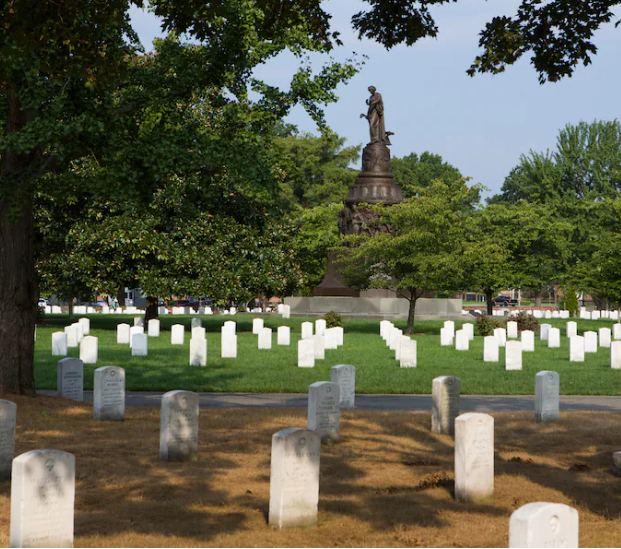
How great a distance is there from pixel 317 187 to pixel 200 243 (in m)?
39.3

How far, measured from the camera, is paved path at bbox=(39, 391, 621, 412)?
51.1 ft

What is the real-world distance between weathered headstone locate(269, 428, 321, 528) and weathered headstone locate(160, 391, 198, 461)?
9.64ft

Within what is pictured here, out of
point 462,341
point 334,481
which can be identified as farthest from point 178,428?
point 462,341

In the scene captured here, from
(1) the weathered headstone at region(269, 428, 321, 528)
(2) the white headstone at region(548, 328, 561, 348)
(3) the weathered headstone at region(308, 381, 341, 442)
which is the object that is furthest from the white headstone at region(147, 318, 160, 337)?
(1) the weathered headstone at region(269, 428, 321, 528)

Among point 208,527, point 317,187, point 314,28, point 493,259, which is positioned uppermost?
point 317,187

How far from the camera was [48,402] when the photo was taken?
572 inches

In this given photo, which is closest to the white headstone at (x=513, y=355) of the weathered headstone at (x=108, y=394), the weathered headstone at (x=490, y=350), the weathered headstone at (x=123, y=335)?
the weathered headstone at (x=490, y=350)

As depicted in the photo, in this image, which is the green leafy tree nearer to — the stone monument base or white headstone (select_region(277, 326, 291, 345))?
the stone monument base

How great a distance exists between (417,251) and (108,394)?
23.9 meters

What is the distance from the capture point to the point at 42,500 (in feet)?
21.7

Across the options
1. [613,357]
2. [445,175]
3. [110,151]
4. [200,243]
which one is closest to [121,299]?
[445,175]

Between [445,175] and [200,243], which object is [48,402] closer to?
[200,243]

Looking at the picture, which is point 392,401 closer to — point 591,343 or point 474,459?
point 474,459

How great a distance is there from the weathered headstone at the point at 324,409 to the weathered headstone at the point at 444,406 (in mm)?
1667
